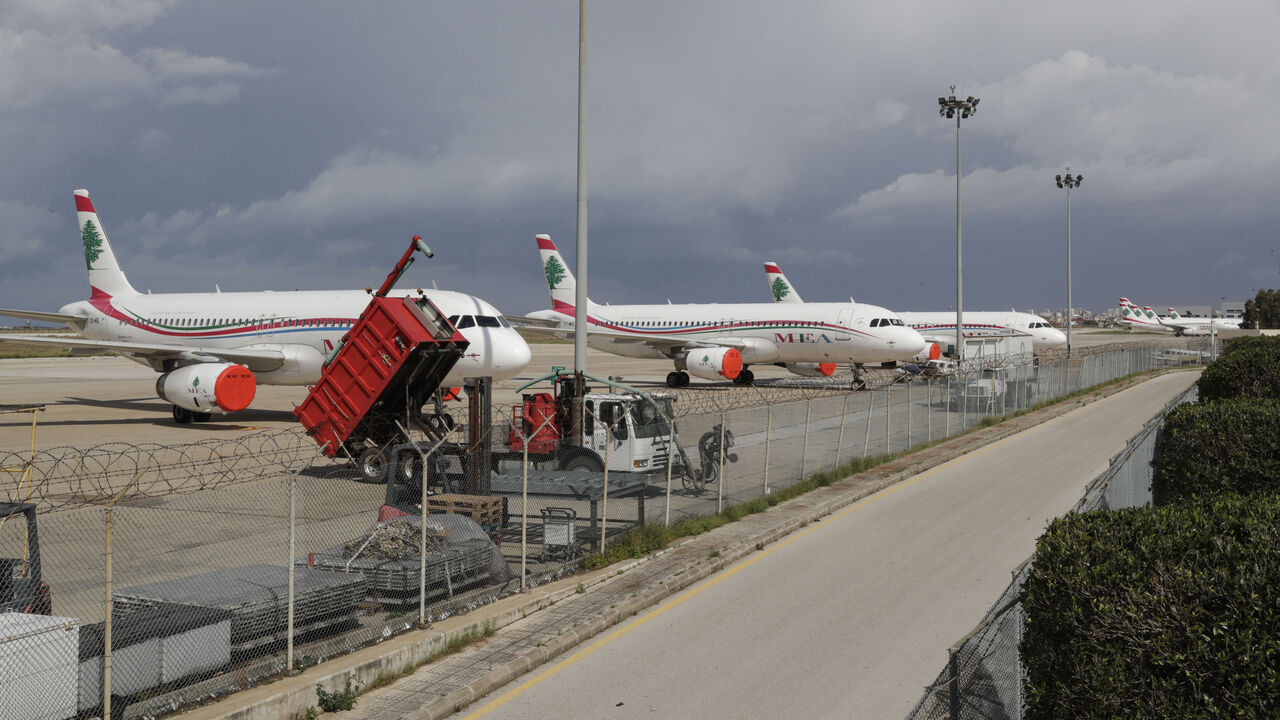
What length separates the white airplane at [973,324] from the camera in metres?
56.4

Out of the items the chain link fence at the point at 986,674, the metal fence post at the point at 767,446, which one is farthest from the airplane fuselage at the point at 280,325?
the chain link fence at the point at 986,674

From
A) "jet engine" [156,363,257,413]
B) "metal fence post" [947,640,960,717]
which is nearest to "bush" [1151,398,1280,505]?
"metal fence post" [947,640,960,717]

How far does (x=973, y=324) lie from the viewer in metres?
60.0

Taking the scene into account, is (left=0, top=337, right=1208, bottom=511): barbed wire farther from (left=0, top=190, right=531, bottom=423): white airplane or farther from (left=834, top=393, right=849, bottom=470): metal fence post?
(left=0, top=190, right=531, bottom=423): white airplane

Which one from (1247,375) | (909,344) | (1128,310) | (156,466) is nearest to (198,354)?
(156,466)

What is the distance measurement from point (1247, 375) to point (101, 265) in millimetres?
38472

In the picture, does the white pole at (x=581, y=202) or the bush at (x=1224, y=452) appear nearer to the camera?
the bush at (x=1224, y=452)

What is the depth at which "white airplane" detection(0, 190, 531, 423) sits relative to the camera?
2569 centimetres

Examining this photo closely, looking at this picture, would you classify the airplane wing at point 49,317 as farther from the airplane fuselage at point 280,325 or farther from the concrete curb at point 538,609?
the concrete curb at point 538,609

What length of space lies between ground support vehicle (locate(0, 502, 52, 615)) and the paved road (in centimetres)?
355

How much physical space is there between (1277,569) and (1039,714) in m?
1.70

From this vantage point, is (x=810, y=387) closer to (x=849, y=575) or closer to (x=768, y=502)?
(x=768, y=502)

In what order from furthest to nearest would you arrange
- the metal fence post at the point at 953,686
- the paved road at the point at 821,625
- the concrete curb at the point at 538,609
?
the paved road at the point at 821,625 → the concrete curb at the point at 538,609 → the metal fence post at the point at 953,686

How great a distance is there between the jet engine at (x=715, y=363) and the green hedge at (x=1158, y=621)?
3595 centimetres
